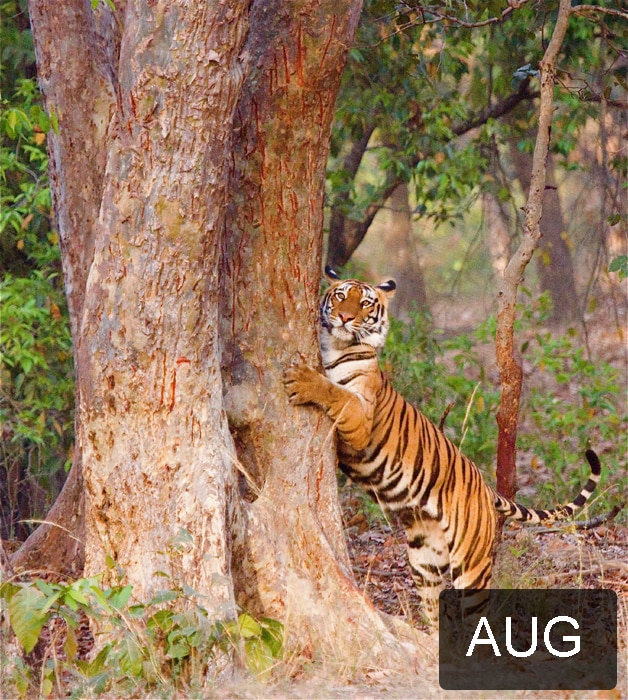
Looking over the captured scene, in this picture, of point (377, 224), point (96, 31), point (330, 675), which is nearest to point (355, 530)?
point (330, 675)

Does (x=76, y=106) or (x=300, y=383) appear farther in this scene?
(x=76, y=106)

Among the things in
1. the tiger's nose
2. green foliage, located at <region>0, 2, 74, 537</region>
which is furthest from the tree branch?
the tiger's nose

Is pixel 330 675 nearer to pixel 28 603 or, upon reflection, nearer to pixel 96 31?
pixel 28 603

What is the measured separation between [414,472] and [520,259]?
1276 mm

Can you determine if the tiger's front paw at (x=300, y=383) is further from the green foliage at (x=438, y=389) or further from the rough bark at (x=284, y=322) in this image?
the green foliage at (x=438, y=389)

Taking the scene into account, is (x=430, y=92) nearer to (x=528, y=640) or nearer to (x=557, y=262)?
(x=528, y=640)

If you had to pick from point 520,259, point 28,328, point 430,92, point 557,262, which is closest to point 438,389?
point 430,92

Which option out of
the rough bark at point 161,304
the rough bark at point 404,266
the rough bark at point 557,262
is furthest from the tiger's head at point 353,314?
the rough bark at point 557,262

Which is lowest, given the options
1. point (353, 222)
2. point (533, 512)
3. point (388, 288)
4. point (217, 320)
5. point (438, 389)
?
point (533, 512)

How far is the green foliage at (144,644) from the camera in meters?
3.77

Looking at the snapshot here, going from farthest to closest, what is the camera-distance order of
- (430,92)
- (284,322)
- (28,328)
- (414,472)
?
(430,92) < (28,328) < (414,472) < (284,322)

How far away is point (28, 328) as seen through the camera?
22.4 ft

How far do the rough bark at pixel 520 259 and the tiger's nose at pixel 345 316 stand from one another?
80 centimetres

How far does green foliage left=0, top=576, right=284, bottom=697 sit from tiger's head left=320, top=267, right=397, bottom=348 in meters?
1.92
